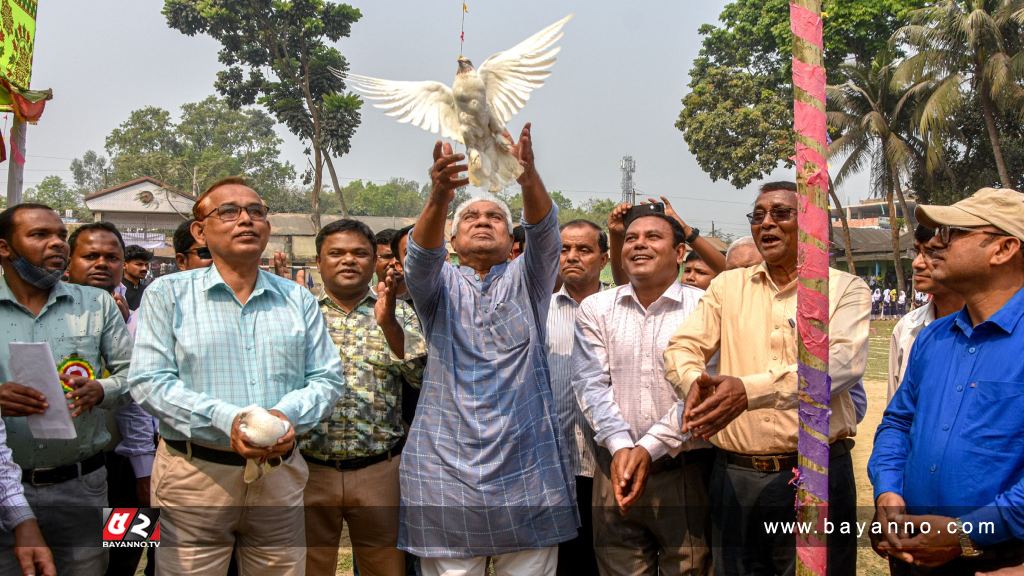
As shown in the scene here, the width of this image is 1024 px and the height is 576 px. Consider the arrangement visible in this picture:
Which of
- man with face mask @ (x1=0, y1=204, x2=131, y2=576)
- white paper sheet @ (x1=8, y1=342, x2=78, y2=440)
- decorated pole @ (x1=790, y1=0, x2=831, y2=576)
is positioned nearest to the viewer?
decorated pole @ (x1=790, y1=0, x2=831, y2=576)

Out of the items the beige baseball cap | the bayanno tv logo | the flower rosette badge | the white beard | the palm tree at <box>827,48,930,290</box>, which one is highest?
the palm tree at <box>827,48,930,290</box>

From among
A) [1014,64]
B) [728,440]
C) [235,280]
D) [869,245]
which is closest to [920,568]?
[728,440]

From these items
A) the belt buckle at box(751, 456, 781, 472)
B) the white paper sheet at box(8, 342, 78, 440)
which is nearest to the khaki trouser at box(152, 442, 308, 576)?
the white paper sheet at box(8, 342, 78, 440)

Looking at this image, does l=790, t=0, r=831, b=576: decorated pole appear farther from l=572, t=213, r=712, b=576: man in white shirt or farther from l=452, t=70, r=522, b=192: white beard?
l=452, t=70, r=522, b=192: white beard

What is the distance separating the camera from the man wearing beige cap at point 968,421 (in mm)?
2402

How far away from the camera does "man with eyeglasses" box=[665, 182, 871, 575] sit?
3.02m

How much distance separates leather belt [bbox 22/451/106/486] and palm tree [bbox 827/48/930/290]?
24.9m

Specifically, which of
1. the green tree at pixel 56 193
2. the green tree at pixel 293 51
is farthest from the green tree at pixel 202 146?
the green tree at pixel 293 51

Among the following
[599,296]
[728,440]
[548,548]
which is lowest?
[548,548]

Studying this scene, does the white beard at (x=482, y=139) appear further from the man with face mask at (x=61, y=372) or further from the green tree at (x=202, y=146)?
the green tree at (x=202, y=146)

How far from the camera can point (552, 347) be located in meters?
4.14

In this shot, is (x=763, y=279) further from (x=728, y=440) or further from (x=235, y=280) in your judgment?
(x=235, y=280)

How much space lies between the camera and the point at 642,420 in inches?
136

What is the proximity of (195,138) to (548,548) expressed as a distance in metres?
67.6
